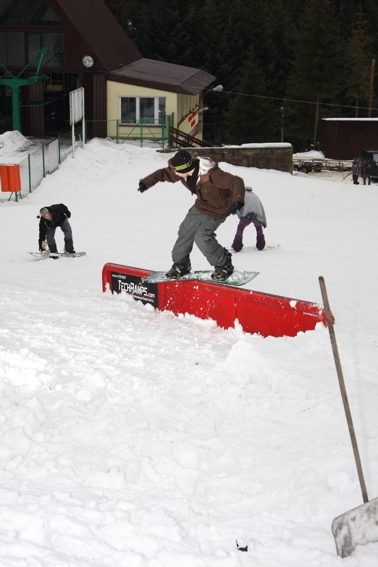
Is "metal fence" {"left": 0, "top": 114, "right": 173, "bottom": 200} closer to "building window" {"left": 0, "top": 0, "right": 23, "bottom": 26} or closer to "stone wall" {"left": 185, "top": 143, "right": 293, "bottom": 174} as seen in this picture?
"stone wall" {"left": 185, "top": 143, "right": 293, "bottom": 174}

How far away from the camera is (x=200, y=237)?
6922 millimetres

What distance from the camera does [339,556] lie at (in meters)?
2.97

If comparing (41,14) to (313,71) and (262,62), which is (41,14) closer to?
(313,71)

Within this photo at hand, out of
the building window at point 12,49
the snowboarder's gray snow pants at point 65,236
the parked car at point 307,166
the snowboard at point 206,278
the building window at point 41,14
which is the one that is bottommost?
the parked car at point 307,166

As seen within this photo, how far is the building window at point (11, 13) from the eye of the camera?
24.3 metres

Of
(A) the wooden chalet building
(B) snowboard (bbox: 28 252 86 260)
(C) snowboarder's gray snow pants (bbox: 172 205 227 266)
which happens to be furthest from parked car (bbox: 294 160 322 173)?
(C) snowboarder's gray snow pants (bbox: 172 205 227 266)

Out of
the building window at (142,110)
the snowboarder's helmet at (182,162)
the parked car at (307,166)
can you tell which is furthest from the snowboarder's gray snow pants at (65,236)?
the parked car at (307,166)

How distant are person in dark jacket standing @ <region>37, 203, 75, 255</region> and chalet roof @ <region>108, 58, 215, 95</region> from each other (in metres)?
15.3

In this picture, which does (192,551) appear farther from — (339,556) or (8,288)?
(8,288)

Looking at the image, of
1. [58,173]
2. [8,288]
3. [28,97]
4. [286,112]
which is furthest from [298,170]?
[8,288]

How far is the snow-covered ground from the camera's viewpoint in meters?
3.12

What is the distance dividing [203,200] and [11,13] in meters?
21.1

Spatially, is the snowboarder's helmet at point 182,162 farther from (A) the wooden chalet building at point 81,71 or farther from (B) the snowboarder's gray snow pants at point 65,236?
(A) the wooden chalet building at point 81,71

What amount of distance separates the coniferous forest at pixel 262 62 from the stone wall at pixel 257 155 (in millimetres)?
19140
